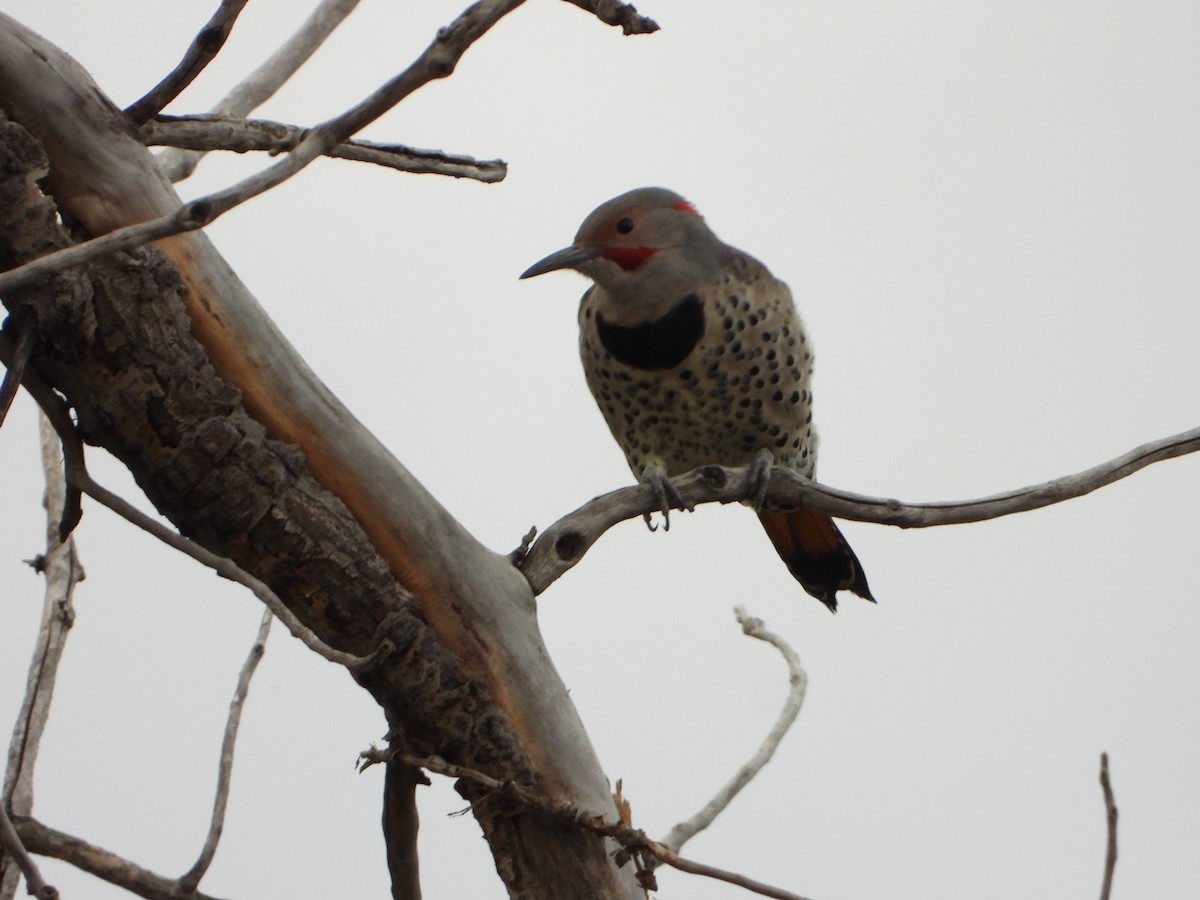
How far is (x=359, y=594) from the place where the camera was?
1.72 m

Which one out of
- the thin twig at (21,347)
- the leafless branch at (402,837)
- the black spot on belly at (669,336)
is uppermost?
the black spot on belly at (669,336)

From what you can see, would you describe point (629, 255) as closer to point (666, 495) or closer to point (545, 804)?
point (666, 495)

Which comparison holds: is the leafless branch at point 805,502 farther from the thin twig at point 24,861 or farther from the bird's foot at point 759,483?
the thin twig at point 24,861

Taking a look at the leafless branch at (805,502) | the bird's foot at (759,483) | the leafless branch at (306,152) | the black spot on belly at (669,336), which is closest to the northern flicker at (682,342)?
the black spot on belly at (669,336)

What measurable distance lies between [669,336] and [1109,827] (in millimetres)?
1755

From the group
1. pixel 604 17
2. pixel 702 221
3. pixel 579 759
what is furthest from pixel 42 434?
pixel 702 221

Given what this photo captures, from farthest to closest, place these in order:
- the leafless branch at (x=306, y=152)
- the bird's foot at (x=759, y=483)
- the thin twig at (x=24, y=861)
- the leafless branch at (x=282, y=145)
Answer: the bird's foot at (x=759, y=483) → the leafless branch at (x=282, y=145) → the thin twig at (x=24, y=861) → the leafless branch at (x=306, y=152)

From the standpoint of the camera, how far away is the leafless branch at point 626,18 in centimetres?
153

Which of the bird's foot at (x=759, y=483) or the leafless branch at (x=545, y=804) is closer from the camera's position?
the leafless branch at (x=545, y=804)

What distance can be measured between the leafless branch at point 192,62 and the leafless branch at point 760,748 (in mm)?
1368

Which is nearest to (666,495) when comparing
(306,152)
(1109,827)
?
(1109,827)

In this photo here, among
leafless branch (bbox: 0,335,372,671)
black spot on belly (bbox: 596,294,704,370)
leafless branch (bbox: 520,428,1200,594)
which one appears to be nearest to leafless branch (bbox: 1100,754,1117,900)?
leafless branch (bbox: 520,428,1200,594)

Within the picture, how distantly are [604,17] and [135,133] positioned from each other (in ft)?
2.01

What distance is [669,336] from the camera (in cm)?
313
